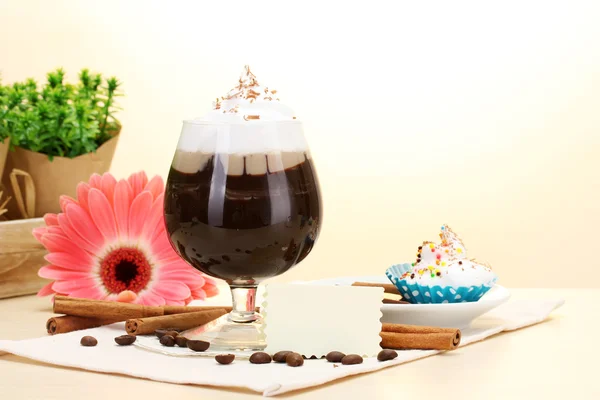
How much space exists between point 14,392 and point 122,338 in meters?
0.25

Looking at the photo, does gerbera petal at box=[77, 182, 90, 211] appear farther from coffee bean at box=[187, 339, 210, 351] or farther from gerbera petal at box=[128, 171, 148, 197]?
coffee bean at box=[187, 339, 210, 351]

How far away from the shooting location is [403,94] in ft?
10.5

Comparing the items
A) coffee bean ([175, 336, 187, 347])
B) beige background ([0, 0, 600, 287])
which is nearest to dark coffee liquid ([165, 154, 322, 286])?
coffee bean ([175, 336, 187, 347])

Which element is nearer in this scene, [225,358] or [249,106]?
[225,358]

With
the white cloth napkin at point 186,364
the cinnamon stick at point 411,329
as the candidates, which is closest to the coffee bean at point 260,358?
the white cloth napkin at point 186,364

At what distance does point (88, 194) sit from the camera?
1677mm

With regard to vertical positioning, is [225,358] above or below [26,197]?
below

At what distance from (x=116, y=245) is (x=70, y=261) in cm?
9

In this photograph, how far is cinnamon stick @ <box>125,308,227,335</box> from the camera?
133 centimetres

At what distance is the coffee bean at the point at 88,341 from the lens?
49.3 inches

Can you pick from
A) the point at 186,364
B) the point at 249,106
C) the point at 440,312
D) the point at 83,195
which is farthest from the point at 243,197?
the point at 83,195

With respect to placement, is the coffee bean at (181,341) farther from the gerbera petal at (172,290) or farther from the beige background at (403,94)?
the beige background at (403,94)

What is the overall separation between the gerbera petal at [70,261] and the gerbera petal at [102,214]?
60mm

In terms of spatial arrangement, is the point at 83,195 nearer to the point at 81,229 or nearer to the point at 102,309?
the point at 81,229
